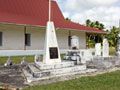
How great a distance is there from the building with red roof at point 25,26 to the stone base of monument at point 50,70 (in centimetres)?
1053

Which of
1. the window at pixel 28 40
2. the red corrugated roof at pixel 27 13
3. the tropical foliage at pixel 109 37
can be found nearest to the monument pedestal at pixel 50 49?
the red corrugated roof at pixel 27 13

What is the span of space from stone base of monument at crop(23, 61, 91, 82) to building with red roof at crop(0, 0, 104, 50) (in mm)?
10531

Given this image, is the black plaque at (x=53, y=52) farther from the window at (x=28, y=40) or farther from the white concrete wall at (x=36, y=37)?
the window at (x=28, y=40)

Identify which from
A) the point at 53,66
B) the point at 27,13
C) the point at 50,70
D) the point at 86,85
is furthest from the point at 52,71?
the point at 27,13

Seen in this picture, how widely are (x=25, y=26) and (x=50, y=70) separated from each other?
14.5 meters

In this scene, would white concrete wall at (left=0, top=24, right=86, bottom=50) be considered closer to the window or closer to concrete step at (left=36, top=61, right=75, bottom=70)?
the window

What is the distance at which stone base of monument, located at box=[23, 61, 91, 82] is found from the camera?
11.2 meters

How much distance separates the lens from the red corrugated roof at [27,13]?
83.7ft

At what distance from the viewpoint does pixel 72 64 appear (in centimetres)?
1370

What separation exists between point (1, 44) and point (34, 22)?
3405 mm

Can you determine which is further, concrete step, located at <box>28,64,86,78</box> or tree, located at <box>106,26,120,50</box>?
tree, located at <box>106,26,120,50</box>

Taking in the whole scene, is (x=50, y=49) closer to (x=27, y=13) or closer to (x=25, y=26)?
(x=25, y=26)

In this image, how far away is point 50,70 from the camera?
12.2 m

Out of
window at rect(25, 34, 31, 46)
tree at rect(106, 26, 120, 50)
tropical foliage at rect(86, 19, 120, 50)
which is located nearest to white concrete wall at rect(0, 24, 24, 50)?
window at rect(25, 34, 31, 46)
